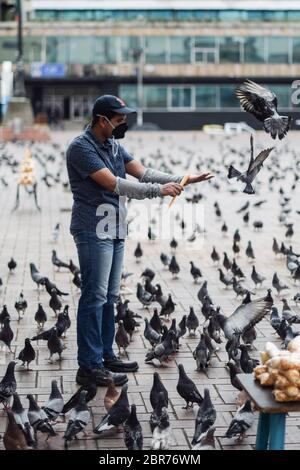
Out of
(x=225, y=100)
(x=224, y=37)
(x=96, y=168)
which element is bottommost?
(x=225, y=100)

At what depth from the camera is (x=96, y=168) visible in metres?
6.16

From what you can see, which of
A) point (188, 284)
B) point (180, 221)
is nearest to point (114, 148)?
point (188, 284)

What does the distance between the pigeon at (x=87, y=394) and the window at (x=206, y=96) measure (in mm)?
54218

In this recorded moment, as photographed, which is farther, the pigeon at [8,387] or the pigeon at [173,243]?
the pigeon at [173,243]

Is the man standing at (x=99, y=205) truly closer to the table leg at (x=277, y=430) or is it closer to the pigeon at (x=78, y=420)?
the pigeon at (x=78, y=420)

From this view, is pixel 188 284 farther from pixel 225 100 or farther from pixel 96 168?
pixel 225 100

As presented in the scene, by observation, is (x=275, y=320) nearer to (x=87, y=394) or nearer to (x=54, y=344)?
(x=54, y=344)

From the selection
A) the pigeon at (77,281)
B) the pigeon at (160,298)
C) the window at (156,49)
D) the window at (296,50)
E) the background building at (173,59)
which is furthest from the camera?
the window at (296,50)

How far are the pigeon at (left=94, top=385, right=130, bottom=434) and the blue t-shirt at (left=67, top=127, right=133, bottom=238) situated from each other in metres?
1.39

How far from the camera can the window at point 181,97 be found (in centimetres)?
5966

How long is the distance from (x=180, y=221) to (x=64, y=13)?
4987 cm

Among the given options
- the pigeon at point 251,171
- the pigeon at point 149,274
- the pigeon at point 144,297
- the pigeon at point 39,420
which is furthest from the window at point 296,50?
the pigeon at point 39,420

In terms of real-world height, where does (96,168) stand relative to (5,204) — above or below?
above

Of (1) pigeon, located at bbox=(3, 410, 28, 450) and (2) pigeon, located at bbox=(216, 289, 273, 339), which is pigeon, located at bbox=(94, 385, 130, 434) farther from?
(2) pigeon, located at bbox=(216, 289, 273, 339)
